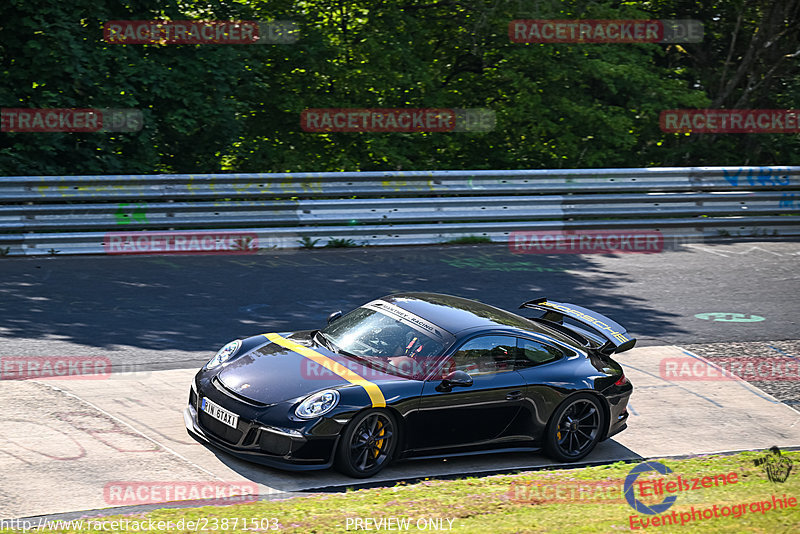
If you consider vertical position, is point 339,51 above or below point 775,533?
above

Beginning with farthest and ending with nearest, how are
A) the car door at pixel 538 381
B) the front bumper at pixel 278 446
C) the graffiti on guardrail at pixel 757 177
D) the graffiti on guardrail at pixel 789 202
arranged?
the graffiti on guardrail at pixel 789 202
the graffiti on guardrail at pixel 757 177
the car door at pixel 538 381
the front bumper at pixel 278 446

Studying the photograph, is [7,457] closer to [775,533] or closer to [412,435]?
[412,435]

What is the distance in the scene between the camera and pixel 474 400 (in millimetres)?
7625

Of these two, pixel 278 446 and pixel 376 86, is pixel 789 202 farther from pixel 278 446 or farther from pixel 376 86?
pixel 278 446

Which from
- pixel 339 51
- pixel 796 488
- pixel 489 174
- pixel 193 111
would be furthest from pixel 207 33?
pixel 796 488

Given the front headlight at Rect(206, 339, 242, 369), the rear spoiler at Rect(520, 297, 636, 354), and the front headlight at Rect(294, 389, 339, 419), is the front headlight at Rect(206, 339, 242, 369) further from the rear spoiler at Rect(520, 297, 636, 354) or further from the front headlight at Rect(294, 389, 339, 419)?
the rear spoiler at Rect(520, 297, 636, 354)

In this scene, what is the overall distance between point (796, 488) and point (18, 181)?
10.8 metres

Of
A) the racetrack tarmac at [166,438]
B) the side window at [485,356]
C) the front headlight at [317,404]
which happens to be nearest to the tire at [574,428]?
the racetrack tarmac at [166,438]

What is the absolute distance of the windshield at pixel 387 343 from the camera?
25.0 ft

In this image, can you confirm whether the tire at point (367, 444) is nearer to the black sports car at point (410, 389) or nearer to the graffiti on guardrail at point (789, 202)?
the black sports car at point (410, 389)

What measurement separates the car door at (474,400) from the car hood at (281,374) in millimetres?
390

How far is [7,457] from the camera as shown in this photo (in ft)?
22.2

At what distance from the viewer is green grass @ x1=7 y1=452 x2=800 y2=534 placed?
18.0 ft

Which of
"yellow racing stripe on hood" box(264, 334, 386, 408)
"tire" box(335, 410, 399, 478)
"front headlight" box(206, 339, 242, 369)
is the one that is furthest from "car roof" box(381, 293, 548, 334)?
"front headlight" box(206, 339, 242, 369)
